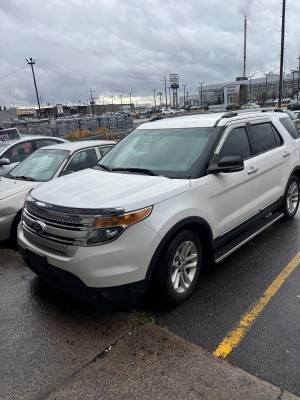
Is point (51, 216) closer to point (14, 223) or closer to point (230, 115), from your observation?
point (14, 223)

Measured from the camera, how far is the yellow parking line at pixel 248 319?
2.64 m

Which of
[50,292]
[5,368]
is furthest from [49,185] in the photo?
[5,368]

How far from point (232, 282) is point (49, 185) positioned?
7.77ft

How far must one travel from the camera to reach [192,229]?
10.9 feet

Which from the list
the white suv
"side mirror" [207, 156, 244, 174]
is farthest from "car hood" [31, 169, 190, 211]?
"side mirror" [207, 156, 244, 174]

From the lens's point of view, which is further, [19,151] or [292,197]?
[19,151]

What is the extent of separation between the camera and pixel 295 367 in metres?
2.39

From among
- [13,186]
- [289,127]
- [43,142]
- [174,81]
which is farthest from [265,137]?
[174,81]

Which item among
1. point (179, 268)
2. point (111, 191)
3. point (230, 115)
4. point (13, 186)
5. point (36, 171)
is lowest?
A: point (179, 268)

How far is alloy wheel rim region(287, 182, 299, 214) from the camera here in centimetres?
532

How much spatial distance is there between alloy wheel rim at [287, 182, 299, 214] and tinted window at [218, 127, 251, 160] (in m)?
1.63

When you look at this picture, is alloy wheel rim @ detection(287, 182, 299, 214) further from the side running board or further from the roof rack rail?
the roof rack rail

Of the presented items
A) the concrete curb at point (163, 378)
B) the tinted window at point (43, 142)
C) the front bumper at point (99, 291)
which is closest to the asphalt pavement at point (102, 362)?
the concrete curb at point (163, 378)

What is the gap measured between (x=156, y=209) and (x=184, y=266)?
0.78 meters
